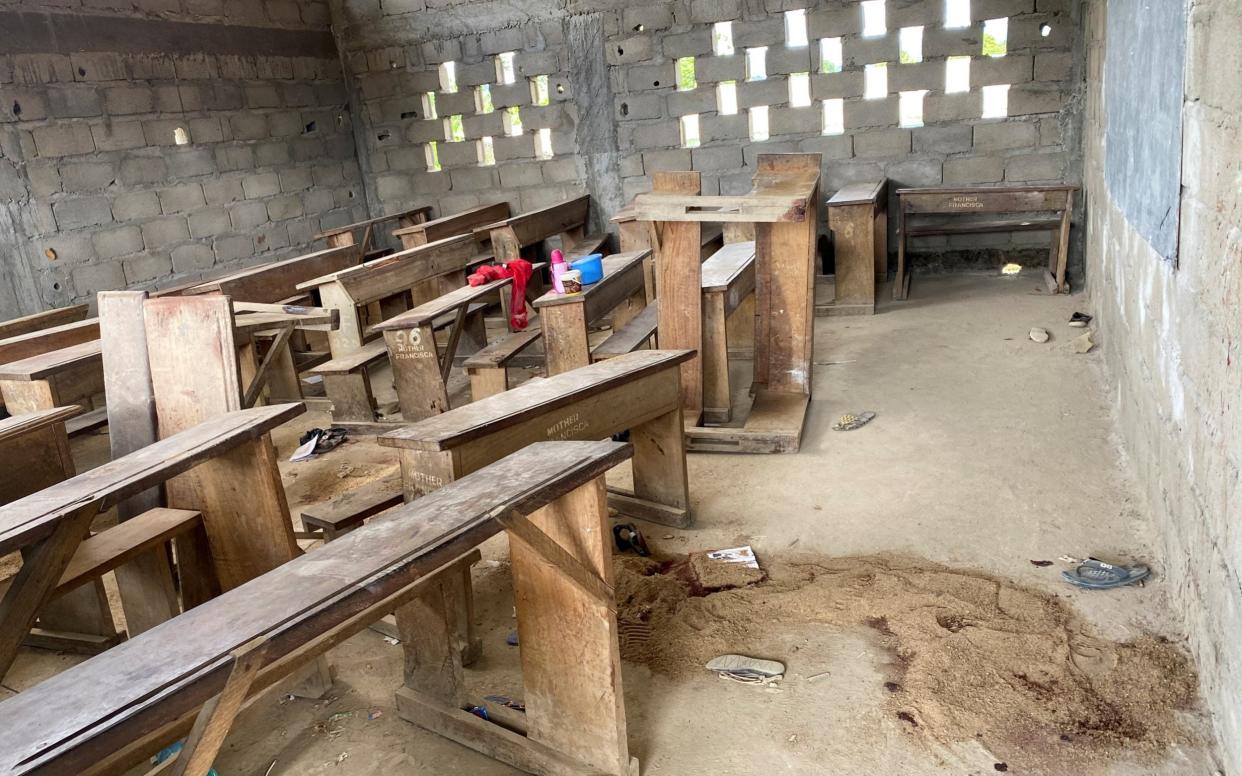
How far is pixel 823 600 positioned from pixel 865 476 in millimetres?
1128

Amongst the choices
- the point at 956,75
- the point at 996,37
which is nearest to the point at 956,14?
the point at 996,37

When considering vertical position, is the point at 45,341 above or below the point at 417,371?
above

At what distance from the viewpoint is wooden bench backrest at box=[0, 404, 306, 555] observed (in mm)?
2168

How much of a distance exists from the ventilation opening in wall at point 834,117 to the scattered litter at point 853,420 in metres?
3.92

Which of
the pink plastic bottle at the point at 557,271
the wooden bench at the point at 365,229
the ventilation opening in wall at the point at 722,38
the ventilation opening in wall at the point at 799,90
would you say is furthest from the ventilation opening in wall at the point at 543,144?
the pink plastic bottle at the point at 557,271

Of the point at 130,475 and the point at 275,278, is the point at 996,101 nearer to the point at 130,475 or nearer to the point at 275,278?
the point at 275,278

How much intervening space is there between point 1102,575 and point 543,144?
7.04 meters

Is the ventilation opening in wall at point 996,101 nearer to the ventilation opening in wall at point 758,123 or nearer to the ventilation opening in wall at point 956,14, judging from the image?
the ventilation opening in wall at point 956,14

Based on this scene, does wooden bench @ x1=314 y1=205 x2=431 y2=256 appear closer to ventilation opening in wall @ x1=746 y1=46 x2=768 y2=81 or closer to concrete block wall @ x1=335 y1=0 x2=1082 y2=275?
concrete block wall @ x1=335 y1=0 x2=1082 y2=275

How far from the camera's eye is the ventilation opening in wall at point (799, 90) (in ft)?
25.7

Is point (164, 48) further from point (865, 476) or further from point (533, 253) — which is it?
point (865, 476)

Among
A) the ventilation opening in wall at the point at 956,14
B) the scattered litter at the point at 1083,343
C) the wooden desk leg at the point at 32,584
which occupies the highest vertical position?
the ventilation opening in wall at the point at 956,14

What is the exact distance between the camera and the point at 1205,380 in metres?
2.44

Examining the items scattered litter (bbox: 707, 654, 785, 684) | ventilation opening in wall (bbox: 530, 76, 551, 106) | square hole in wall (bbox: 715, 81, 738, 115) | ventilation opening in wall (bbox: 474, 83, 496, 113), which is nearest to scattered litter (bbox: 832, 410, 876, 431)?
scattered litter (bbox: 707, 654, 785, 684)
